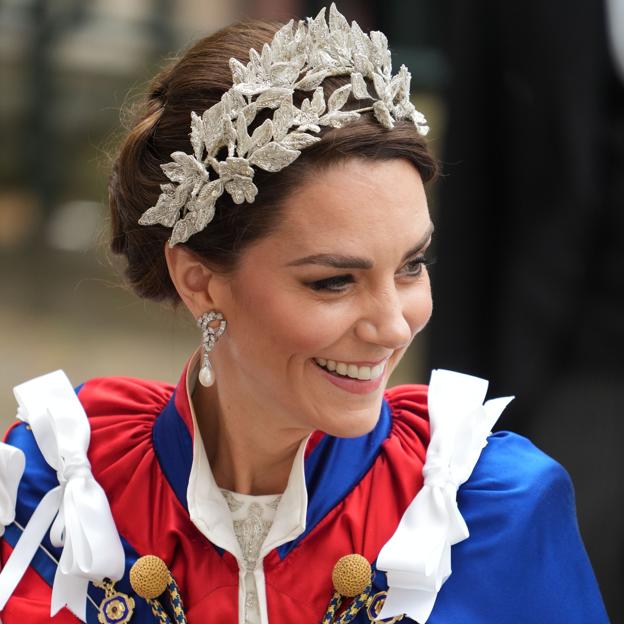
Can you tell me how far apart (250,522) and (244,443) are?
131 millimetres

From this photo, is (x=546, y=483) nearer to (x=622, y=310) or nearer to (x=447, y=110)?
(x=622, y=310)

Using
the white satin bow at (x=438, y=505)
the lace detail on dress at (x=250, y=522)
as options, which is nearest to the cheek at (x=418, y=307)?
the white satin bow at (x=438, y=505)

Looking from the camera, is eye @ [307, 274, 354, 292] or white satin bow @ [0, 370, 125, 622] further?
white satin bow @ [0, 370, 125, 622]

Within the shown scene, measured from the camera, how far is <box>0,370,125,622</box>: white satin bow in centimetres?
228

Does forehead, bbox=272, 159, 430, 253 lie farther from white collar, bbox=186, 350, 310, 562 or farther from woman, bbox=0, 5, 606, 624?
white collar, bbox=186, 350, 310, 562

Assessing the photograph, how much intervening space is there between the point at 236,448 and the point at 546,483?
495mm

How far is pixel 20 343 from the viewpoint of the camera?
654 centimetres

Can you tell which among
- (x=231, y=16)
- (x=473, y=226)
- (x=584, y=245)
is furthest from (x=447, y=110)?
(x=231, y=16)

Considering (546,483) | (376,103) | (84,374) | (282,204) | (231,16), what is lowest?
(84,374)

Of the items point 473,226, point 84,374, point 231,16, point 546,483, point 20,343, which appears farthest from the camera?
point 231,16

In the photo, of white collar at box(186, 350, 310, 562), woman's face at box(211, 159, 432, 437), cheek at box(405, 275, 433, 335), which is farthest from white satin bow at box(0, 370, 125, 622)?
cheek at box(405, 275, 433, 335)

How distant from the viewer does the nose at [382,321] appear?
210cm

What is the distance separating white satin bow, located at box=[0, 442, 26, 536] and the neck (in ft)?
0.99

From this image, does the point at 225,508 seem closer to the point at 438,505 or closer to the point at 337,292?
the point at 438,505
